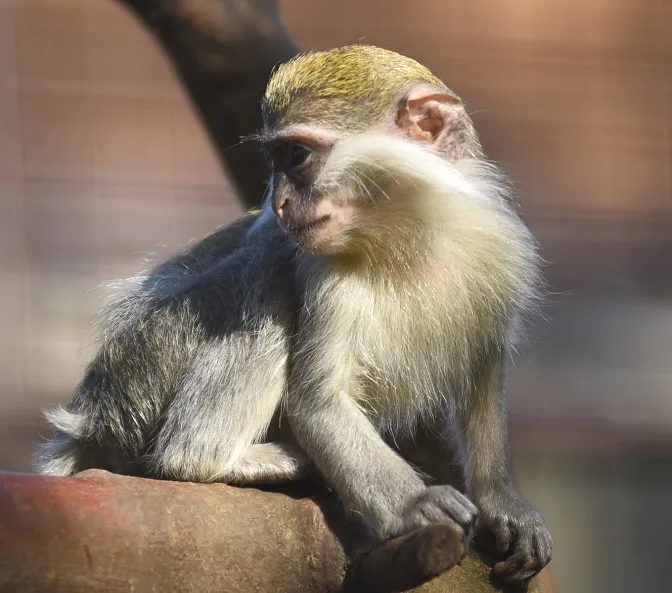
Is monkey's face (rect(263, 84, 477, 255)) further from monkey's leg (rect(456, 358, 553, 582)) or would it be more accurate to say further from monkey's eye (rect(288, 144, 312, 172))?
monkey's leg (rect(456, 358, 553, 582))

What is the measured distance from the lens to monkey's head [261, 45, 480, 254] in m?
3.47

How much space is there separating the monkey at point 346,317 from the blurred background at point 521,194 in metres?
3.57

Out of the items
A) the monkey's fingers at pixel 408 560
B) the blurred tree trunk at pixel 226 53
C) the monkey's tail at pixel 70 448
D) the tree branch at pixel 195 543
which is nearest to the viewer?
the tree branch at pixel 195 543

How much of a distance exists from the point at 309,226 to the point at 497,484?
1030 mm

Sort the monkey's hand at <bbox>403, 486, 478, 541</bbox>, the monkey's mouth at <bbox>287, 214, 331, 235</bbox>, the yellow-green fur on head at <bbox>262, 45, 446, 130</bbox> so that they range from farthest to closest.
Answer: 1. the yellow-green fur on head at <bbox>262, 45, 446, 130</bbox>
2. the monkey's mouth at <bbox>287, 214, 331, 235</bbox>
3. the monkey's hand at <bbox>403, 486, 478, 541</bbox>

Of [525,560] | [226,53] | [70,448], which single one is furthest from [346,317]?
[226,53]

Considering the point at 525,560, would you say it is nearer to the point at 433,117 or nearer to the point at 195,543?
the point at 195,543

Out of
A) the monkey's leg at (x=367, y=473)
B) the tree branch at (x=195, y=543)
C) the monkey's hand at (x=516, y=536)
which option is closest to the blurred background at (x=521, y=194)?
the monkey's hand at (x=516, y=536)

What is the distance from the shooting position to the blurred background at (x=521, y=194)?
7445 millimetres

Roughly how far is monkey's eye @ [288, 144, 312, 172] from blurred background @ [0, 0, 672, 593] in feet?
12.7

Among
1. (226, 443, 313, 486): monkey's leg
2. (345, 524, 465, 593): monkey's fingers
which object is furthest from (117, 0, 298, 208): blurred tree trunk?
(345, 524, 465, 593): monkey's fingers

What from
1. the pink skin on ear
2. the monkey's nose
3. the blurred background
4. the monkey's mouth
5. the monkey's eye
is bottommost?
the blurred background

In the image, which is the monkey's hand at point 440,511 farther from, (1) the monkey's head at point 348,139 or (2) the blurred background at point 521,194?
(2) the blurred background at point 521,194

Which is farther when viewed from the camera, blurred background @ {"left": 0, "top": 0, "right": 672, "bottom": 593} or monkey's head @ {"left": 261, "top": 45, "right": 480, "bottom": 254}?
blurred background @ {"left": 0, "top": 0, "right": 672, "bottom": 593}
